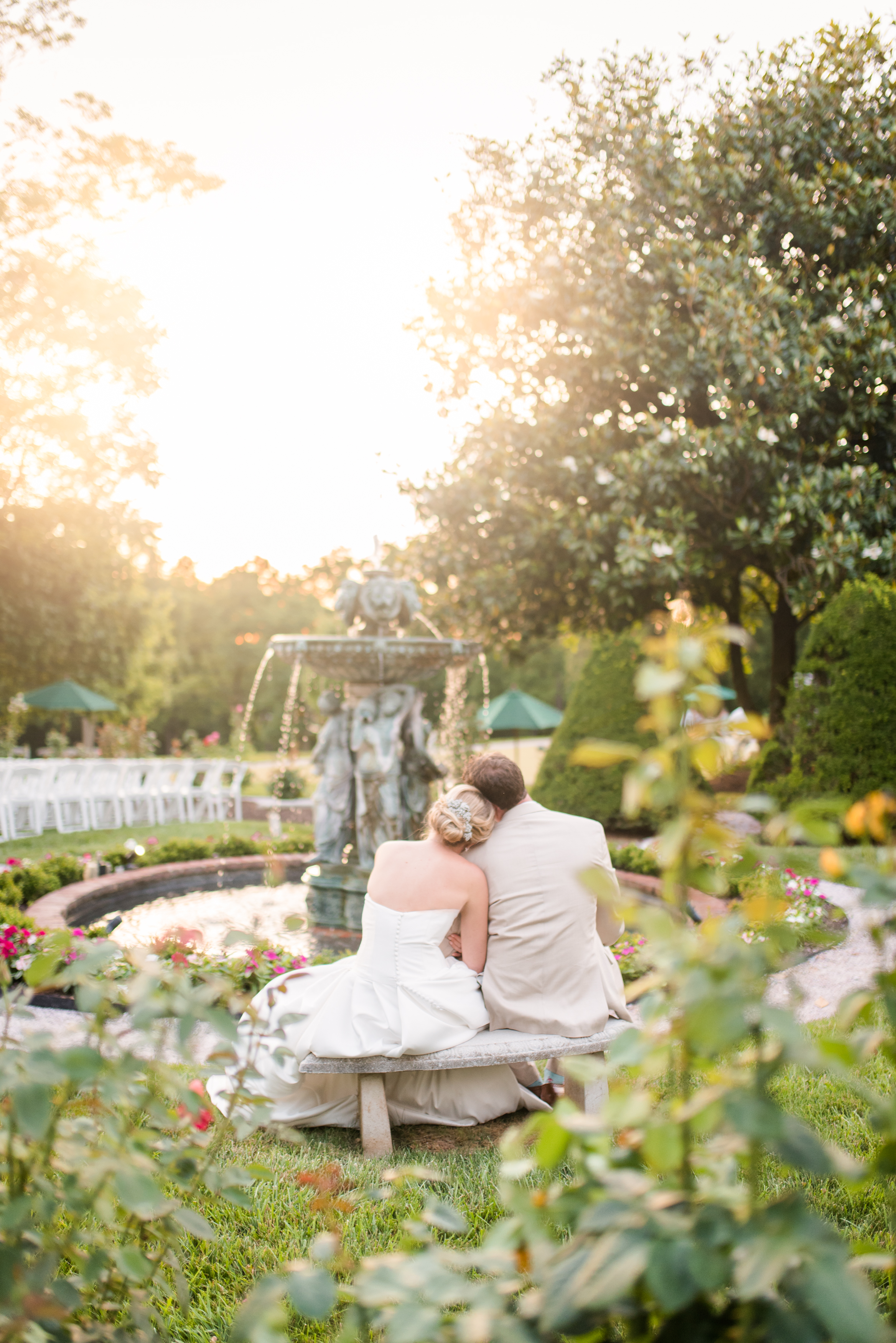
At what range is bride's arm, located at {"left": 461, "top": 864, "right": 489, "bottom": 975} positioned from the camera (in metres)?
3.41

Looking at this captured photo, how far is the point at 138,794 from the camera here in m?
13.6

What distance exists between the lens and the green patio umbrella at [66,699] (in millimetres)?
18484

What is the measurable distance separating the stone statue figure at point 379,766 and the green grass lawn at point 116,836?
2.82 meters

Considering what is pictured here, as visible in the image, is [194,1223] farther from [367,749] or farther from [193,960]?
[367,749]

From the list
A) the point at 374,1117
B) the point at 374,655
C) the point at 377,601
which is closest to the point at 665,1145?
the point at 374,1117

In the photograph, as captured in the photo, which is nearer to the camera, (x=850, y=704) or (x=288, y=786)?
(x=850, y=704)

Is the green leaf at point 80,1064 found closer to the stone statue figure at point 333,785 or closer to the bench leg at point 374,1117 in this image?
the bench leg at point 374,1117

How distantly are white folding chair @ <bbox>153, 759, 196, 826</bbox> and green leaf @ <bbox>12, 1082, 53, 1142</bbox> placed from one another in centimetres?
1345

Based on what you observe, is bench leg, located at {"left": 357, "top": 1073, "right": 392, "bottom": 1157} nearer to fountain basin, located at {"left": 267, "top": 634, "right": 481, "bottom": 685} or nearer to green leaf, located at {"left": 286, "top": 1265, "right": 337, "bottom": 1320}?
green leaf, located at {"left": 286, "top": 1265, "right": 337, "bottom": 1320}

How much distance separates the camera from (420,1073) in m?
3.49

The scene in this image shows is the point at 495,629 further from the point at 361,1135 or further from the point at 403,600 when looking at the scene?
the point at 361,1135

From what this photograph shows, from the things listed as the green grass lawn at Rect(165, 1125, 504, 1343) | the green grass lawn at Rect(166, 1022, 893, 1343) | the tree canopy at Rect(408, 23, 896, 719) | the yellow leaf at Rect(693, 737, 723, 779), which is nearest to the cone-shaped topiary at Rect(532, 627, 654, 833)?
the tree canopy at Rect(408, 23, 896, 719)

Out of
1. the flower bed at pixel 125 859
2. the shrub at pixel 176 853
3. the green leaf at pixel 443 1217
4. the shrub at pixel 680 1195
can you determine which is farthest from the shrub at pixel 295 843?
the shrub at pixel 680 1195

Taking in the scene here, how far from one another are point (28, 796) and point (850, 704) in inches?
432
